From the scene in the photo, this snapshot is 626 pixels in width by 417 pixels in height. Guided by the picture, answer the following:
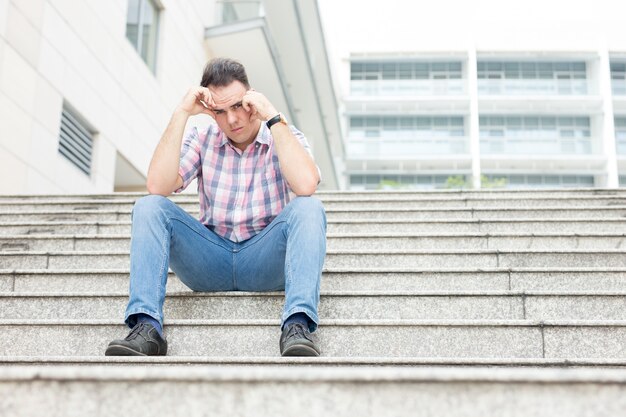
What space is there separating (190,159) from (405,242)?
1.79m

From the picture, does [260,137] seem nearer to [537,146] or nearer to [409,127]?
[537,146]

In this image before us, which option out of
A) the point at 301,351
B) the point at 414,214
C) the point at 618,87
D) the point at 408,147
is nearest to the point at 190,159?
the point at 301,351

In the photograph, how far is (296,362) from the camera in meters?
2.41

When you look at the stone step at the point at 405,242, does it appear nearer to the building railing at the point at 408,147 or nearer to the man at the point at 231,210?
the man at the point at 231,210

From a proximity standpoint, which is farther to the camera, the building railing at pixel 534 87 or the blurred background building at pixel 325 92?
the building railing at pixel 534 87

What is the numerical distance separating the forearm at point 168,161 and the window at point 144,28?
813cm

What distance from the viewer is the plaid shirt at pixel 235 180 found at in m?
3.27

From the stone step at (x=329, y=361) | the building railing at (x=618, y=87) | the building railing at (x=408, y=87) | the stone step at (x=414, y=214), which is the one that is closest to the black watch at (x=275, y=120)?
the stone step at (x=329, y=361)

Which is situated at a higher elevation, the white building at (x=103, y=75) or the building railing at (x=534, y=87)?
the building railing at (x=534, y=87)

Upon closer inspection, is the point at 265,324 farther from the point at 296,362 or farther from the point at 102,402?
the point at 102,402

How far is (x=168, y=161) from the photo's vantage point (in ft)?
10.4

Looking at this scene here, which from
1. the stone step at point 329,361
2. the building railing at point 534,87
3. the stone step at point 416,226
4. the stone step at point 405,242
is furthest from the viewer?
the building railing at point 534,87

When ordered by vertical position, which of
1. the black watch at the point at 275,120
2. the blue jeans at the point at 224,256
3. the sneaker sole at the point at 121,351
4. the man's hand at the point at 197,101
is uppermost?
the man's hand at the point at 197,101

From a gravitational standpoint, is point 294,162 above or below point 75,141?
below
